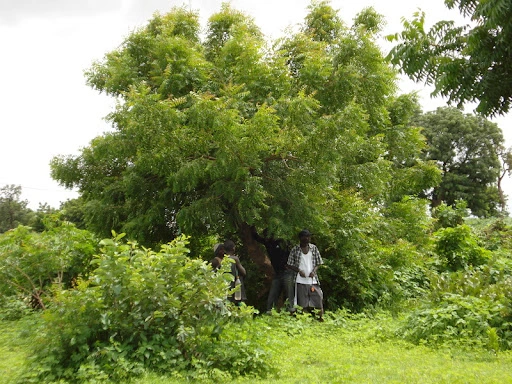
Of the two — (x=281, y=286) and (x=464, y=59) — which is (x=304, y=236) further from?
(x=464, y=59)

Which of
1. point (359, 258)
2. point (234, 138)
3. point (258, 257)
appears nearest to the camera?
point (234, 138)

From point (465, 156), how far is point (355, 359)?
4234 centimetres

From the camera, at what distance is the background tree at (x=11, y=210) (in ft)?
217

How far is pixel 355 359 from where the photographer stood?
6.17 meters

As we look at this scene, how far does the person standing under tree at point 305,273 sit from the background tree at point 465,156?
36753 millimetres

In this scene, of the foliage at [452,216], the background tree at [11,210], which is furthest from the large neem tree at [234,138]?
the background tree at [11,210]

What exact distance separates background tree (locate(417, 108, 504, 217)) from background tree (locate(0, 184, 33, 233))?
1964 inches

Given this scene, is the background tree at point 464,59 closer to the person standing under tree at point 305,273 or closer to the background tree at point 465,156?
the person standing under tree at point 305,273

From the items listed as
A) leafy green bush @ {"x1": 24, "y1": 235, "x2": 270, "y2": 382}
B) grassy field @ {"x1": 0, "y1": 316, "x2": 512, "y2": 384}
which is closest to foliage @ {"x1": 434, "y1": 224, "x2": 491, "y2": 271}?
grassy field @ {"x1": 0, "y1": 316, "x2": 512, "y2": 384}

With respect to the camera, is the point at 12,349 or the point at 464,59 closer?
the point at 464,59

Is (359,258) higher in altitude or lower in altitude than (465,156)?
lower

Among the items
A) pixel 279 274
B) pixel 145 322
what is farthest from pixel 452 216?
pixel 145 322

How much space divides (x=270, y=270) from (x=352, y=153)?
3.05 meters

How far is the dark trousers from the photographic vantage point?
981 centimetres
